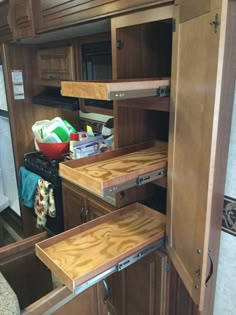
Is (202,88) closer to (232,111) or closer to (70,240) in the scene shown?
(232,111)

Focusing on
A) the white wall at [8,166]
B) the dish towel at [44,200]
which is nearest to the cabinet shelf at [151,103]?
the dish towel at [44,200]

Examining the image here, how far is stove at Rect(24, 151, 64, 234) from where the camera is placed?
79.7 inches

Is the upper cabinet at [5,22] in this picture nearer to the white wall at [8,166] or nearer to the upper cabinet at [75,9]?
the upper cabinet at [75,9]

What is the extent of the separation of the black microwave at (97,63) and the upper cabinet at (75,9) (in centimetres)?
33

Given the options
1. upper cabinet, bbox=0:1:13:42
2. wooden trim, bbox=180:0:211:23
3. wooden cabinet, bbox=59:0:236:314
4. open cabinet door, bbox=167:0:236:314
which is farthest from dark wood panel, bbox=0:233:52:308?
upper cabinet, bbox=0:1:13:42

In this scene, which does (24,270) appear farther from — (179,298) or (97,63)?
(97,63)

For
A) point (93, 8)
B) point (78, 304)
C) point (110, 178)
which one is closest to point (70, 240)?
point (78, 304)

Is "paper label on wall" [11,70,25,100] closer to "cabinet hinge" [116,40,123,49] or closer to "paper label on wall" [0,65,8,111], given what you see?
"paper label on wall" [0,65,8,111]

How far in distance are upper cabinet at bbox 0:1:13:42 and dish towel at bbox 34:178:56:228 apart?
3.61 feet

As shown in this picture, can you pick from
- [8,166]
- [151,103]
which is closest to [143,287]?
[151,103]

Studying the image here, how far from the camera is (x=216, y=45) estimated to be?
0.66 meters

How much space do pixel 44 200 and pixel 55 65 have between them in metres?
1.05

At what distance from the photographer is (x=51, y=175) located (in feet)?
6.67

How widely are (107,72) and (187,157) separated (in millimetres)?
1077
